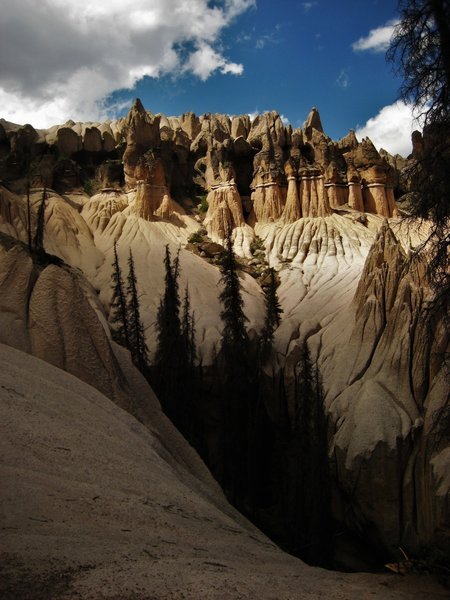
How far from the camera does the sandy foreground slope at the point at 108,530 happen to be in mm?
4754

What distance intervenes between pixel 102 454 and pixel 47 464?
1.16 m

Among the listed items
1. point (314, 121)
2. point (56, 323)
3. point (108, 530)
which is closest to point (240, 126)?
point (314, 121)

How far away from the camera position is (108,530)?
241 inches

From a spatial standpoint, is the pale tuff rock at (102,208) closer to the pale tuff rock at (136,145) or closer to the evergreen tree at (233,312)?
the pale tuff rock at (136,145)

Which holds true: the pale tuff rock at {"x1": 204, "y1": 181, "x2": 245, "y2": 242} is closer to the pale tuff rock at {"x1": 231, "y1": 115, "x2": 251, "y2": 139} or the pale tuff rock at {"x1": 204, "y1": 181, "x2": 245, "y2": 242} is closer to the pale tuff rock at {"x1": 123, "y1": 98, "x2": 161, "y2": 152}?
the pale tuff rock at {"x1": 123, "y1": 98, "x2": 161, "y2": 152}

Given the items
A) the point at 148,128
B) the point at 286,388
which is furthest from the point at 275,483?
the point at 148,128

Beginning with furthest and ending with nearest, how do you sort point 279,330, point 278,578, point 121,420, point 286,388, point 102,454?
point 279,330
point 286,388
point 121,420
point 102,454
point 278,578

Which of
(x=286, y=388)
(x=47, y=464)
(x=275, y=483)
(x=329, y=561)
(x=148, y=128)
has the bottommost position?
(x=329, y=561)

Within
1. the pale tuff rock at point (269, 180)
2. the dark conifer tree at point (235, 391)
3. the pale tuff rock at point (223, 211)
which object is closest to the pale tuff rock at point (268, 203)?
the pale tuff rock at point (269, 180)

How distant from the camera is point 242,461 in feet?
89.7

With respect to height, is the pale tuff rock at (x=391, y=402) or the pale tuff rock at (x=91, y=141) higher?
the pale tuff rock at (x=91, y=141)

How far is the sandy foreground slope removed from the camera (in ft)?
15.6

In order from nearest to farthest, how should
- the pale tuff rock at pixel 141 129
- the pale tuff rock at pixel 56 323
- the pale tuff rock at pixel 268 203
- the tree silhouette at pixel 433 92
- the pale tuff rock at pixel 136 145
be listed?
1. the tree silhouette at pixel 433 92
2. the pale tuff rock at pixel 56 323
3. the pale tuff rock at pixel 136 145
4. the pale tuff rock at pixel 141 129
5. the pale tuff rock at pixel 268 203

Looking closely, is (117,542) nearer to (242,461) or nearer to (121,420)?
(121,420)
